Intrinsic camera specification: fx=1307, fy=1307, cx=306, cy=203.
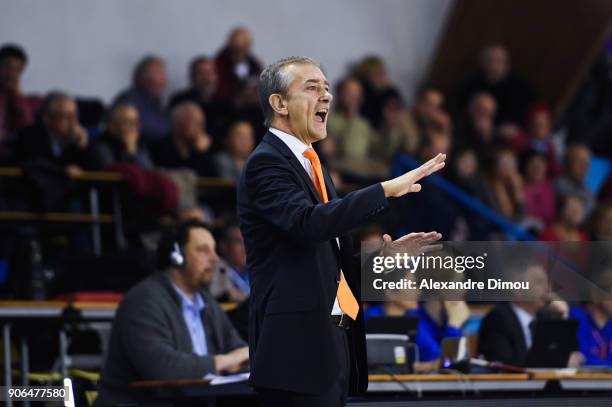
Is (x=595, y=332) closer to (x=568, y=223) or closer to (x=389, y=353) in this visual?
(x=389, y=353)

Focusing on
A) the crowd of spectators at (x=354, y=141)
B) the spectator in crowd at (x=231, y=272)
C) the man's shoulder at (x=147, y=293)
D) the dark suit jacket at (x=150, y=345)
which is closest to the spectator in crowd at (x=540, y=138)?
the crowd of spectators at (x=354, y=141)

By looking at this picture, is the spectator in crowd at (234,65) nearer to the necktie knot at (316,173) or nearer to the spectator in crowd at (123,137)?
the spectator in crowd at (123,137)

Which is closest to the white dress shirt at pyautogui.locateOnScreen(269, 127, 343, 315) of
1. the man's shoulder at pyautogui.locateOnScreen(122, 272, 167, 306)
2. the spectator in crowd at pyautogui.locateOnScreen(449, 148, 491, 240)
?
the man's shoulder at pyautogui.locateOnScreen(122, 272, 167, 306)

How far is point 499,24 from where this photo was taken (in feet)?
42.2

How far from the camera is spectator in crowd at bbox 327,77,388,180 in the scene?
10992mm

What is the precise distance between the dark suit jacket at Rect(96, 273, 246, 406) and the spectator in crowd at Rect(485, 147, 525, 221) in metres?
5.10

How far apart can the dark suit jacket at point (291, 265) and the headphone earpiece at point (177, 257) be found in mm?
2616

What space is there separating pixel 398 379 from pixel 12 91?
198 inches

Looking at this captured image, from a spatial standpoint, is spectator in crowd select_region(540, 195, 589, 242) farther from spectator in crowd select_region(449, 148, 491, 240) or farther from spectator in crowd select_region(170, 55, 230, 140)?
spectator in crowd select_region(170, 55, 230, 140)

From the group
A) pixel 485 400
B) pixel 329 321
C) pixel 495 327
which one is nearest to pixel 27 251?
pixel 495 327

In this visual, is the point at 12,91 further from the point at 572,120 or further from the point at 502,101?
the point at 572,120

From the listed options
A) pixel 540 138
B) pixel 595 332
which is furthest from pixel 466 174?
pixel 595 332

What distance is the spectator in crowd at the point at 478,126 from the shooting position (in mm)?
11711

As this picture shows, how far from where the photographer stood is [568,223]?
35.9 feet
